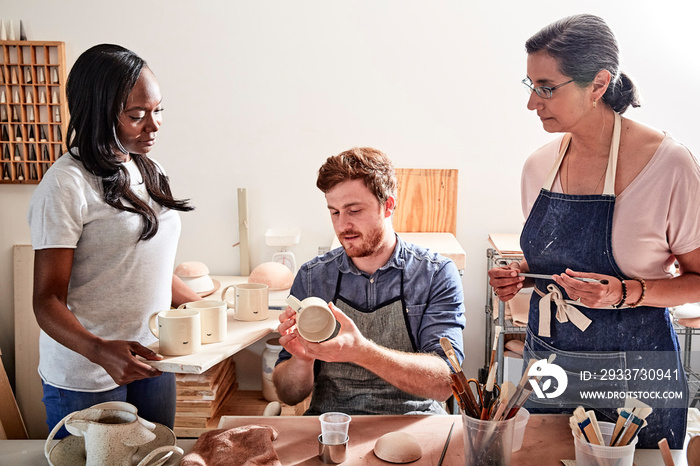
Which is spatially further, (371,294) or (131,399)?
(371,294)

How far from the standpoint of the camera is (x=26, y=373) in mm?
3285

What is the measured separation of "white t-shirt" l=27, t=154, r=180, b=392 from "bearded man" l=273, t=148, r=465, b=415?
450mm

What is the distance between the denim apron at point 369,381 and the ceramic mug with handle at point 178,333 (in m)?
0.41

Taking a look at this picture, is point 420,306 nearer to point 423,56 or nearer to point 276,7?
point 423,56

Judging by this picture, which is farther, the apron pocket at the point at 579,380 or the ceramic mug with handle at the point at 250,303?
the ceramic mug with handle at the point at 250,303

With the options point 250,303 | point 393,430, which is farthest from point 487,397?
point 250,303

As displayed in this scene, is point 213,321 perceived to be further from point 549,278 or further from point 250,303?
point 549,278

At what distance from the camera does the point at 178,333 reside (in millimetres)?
1564

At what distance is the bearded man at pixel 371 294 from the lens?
1.75 metres

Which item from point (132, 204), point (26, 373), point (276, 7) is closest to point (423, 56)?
point (276, 7)

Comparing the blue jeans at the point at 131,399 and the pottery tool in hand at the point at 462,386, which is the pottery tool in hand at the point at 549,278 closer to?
the pottery tool in hand at the point at 462,386

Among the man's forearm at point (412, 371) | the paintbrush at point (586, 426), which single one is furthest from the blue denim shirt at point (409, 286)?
the paintbrush at point (586, 426)

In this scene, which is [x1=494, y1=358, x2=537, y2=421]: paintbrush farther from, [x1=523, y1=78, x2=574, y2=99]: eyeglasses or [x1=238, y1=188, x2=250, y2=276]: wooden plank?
[x1=238, y1=188, x2=250, y2=276]: wooden plank

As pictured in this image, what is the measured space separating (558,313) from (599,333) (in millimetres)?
116
